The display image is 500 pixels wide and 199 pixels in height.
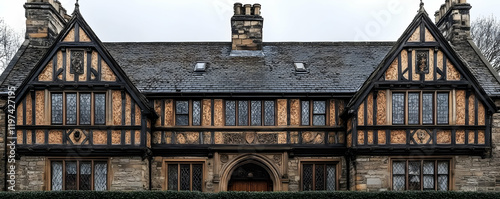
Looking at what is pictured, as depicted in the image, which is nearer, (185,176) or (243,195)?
(243,195)

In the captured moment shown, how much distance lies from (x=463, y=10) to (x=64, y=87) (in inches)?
647

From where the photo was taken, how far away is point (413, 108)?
1956cm

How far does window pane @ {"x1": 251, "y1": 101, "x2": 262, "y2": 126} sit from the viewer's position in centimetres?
2055

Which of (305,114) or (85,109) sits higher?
(85,109)

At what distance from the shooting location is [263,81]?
20953 mm

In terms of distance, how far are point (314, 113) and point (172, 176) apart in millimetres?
5668

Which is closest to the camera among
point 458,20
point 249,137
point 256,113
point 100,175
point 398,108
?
point 398,108

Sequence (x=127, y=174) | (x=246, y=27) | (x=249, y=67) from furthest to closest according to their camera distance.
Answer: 1. (x=246, y=27)
2. (x=249, y=67)
3. (x=127, y=174)

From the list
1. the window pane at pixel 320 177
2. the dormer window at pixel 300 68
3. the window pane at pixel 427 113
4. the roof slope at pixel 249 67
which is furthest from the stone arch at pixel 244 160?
the window pane at pixel 427 113

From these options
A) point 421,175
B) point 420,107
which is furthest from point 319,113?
point 421,175

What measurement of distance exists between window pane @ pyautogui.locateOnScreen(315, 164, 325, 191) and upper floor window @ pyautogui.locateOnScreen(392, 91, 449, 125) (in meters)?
3.16

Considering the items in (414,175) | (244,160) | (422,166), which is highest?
(244,160)

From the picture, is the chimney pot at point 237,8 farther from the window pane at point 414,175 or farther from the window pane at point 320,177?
the window pane at point 414,175

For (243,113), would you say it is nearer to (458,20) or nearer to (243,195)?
(243,195)
